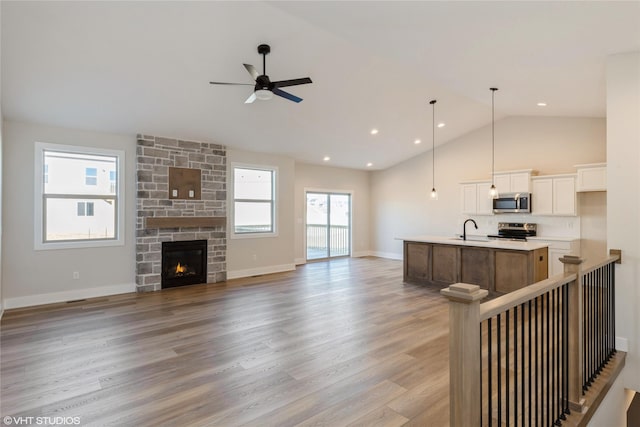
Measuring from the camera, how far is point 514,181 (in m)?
6.96

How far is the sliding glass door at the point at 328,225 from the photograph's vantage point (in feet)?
31.0

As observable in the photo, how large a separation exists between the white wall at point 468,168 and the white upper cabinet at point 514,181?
18.3 inches

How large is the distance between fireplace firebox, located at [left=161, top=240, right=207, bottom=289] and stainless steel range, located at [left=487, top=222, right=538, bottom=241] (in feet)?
20.4

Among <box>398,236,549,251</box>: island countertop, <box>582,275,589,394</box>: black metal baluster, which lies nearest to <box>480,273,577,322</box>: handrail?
<box>582,275,589,394</box>: black metal baluster

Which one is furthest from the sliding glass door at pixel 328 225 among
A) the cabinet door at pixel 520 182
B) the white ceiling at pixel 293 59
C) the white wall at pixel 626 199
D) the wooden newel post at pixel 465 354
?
the wooden newel post at pixel 465 354

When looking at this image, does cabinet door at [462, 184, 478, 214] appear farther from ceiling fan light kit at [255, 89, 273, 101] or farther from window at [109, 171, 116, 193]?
window at [109, 171, 116, 193]

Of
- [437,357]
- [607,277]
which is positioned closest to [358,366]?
[437,357]

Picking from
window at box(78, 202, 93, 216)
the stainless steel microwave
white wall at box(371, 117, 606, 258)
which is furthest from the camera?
the stainless steel microwave

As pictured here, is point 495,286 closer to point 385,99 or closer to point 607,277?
point 607,277

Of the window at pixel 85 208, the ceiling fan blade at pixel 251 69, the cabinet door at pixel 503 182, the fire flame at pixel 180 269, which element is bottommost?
the fire flame at pixel 180 269

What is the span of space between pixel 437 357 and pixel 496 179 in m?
5.40

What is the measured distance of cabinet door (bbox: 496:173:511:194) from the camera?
7055 millimetres

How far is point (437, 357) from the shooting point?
321 centimetres

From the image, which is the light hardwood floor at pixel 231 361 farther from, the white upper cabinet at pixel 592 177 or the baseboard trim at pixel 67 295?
the white upper cabinet at pixel 592 177
